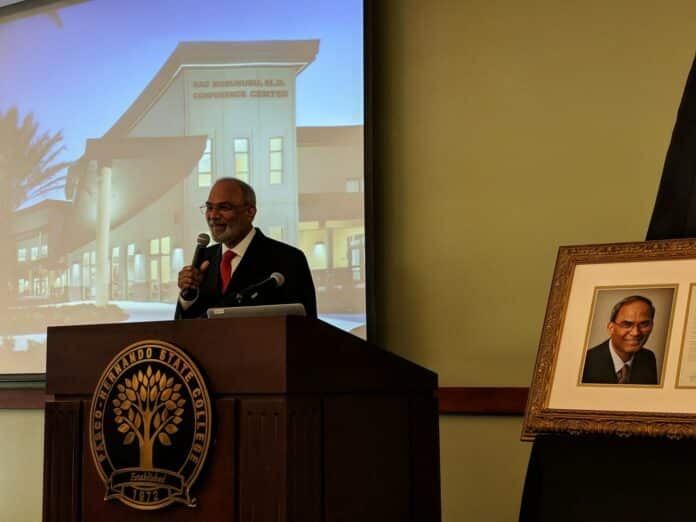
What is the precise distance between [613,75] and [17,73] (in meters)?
2.68

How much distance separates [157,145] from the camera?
375 centimetres

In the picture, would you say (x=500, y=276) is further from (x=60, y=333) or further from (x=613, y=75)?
(x=60, y=333)

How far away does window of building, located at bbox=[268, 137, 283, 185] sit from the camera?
135 inches

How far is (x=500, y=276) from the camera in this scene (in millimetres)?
2975

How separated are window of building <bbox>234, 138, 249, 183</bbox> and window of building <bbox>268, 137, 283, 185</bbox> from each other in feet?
0.38

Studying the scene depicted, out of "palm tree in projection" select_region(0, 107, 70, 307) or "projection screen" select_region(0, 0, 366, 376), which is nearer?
"projection screen" select_region(0, 0, 366, 376)

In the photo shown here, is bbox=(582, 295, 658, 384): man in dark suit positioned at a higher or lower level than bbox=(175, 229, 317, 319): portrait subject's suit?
lower

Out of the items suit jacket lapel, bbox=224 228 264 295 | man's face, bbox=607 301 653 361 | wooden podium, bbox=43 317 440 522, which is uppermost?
suit jacket lapel, bbox=224 228 264 295

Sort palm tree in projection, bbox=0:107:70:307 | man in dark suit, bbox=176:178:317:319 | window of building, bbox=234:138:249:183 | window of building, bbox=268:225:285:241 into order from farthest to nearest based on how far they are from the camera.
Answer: palm tree in projection, bbox=0:107:70:307 < window of building, bbox=234:138:249:183 < window of building, bbox=268:225:285:241 < man in dark suit, bbox=176:178:317:319

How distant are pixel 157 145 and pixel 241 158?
44 cm

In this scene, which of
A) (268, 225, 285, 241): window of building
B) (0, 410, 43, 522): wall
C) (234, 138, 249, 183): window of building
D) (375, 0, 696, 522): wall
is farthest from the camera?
(0, 410, 43, 522): wall

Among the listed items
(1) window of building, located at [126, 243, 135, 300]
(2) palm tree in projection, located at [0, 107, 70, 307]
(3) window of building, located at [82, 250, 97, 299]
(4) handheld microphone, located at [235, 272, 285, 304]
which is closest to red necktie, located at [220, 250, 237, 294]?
(4) handheld microphone, located at [235, 272, 285, 304]

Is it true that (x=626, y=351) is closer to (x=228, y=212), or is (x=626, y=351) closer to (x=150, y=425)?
(x=150, y=425)

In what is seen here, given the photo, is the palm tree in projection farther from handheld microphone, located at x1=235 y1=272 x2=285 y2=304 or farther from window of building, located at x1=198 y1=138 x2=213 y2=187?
handheld microphone, located at x1=235 y1=272 x2=285 y2=304
